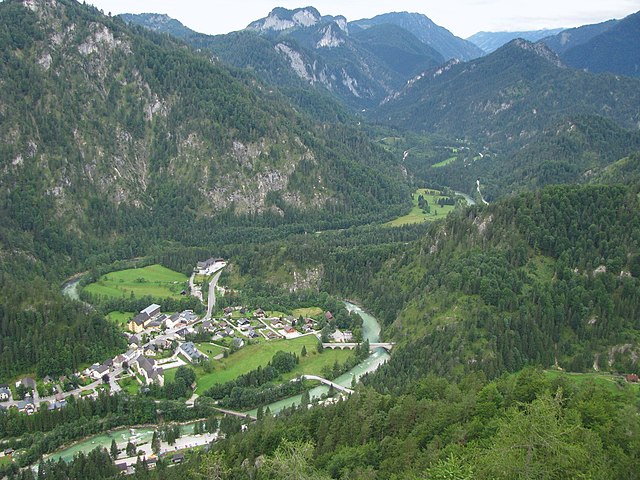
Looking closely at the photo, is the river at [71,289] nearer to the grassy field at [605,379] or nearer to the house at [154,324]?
the house at [154,324]

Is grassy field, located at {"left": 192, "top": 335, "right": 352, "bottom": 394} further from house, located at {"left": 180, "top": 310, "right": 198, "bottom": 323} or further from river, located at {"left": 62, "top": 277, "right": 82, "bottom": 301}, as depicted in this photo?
river, located at {"left": 62, "top": 277, "right": 82, "bottom": 301}

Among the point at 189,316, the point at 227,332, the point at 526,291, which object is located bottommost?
the point at 227,332

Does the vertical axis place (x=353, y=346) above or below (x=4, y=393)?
below

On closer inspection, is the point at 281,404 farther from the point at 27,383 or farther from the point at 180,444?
the point at 27,383

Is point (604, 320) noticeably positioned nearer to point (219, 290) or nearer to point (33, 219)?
point (219, 290)

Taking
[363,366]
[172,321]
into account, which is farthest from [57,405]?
[363,366]

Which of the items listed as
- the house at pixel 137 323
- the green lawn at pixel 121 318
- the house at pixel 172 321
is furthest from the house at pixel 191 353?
the green lawn at pixel 121 318

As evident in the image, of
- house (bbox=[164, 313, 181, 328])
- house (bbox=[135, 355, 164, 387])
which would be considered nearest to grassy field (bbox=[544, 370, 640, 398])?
house (bbox=[135, 355, 164, 387])
